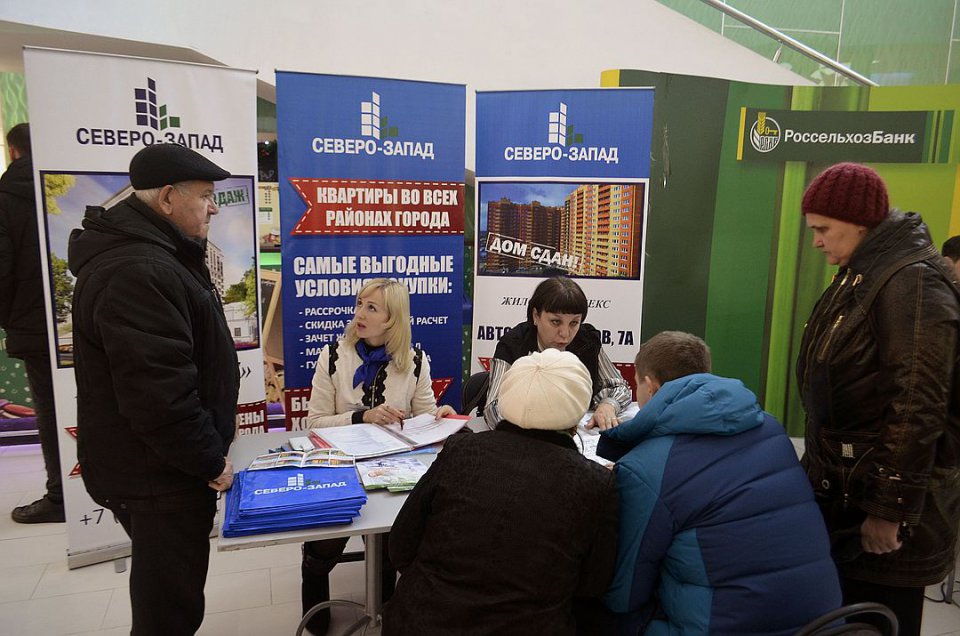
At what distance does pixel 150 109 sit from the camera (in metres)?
2.93

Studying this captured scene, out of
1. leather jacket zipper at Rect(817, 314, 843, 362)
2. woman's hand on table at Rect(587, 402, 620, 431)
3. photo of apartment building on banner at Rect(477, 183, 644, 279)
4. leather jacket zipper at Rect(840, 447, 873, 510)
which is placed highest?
photo of apartment building on banner at Rect(477, 183, 644, 279)

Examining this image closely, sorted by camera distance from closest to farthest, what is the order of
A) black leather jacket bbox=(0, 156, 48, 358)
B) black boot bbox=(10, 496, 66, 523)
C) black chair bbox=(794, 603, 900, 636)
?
black chair bbox=(794, 603, 900, 636), black leather jacket bbox=(0, 156, 48, 358), black boot bbox=(10, 496, 66, 523)

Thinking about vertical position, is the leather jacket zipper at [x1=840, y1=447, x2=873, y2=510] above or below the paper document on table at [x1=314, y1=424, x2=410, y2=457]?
above

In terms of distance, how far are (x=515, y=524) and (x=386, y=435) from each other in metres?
1.00

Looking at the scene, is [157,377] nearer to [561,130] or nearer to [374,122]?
[374,122]

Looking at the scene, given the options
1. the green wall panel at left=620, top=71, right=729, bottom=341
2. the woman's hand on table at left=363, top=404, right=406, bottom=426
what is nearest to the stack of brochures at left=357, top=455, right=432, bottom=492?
the woman's hand on table at left=363, top=404, right=406, bottom=426

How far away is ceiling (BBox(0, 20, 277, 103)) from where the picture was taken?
11.2 feet

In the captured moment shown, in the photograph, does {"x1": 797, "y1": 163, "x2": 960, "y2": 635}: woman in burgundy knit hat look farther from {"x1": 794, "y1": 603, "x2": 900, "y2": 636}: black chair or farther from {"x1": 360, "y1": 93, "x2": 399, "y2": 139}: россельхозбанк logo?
{"x1": 360, "y1": 93, "x2": 399, "y2": 139}: россельхозбанк logo

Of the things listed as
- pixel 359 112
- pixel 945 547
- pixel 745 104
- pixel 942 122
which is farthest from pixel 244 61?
pixel 942 122

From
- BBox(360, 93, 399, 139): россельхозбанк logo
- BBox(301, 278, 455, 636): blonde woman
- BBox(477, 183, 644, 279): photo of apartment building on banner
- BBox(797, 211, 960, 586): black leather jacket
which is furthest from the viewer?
BBox(477, 183, 644, 279): photo of apartment building on banner

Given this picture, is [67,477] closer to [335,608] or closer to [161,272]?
[335,608]

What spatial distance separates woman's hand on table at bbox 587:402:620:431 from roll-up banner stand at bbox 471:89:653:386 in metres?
1.19

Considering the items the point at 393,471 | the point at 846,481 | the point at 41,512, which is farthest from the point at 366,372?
the point at 41,512

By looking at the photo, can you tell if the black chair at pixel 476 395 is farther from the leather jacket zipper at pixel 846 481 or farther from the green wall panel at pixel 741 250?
the green wall panel at pixel 741 250
